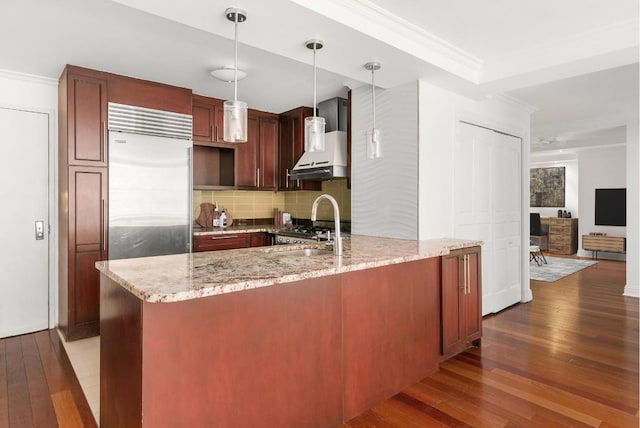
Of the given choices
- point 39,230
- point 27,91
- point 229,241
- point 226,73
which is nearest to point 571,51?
point 226,73

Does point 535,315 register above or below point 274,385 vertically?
below

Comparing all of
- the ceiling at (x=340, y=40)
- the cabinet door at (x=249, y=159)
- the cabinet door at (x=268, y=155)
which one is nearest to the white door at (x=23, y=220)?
the ceiling at (x=340, y=40)

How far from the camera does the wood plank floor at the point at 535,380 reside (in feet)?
7.02

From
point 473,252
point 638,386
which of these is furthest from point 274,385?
point 638,386

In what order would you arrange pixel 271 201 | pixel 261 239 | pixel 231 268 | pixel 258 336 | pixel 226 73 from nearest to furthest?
pixel 258 336 < pixel 231 268 < pixel 226 73 < pixel 261 239 < pixel 271 201

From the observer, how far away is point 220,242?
4.27 metres

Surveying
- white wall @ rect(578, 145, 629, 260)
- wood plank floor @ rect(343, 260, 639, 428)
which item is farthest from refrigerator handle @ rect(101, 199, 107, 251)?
white wall @ rect(578, 145, 629, 260)

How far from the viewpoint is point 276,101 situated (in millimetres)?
4480

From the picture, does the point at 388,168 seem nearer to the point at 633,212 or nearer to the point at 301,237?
the point at 301,237

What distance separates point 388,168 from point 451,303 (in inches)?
51.8

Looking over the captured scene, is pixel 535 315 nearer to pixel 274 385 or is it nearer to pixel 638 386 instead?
pixel 638 386

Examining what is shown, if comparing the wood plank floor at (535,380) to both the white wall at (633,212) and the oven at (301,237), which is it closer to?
the white wall at (633,212)

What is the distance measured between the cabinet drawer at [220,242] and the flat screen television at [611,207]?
25.9 ft

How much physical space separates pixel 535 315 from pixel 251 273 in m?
3.59
